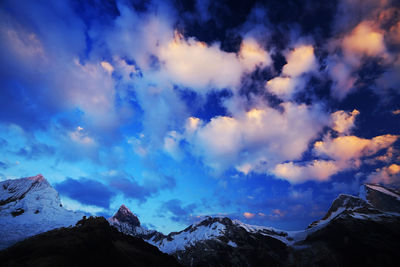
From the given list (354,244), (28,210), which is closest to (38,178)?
(28,210)

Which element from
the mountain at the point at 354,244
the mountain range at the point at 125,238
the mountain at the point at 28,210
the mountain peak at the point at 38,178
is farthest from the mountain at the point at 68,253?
the mountain at the point at 354,244

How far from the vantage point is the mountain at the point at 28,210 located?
8412 cm

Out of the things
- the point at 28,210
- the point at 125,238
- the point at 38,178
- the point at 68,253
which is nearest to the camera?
the point at 68,253

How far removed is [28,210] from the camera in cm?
11412

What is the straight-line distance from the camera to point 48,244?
53562 millimetres

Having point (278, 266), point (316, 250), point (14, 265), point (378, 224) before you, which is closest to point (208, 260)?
point (278, 266)

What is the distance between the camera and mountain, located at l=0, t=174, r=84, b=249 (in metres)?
84.1

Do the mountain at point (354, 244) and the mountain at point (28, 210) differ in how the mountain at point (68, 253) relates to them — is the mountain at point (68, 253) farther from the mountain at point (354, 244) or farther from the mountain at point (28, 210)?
the mountain at point (354, 244)

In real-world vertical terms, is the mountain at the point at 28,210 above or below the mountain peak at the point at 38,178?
below

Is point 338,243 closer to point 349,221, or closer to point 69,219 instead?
point 349,221

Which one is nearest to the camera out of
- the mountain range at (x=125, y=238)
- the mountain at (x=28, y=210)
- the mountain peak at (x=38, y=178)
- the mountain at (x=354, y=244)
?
the mountain range at (x=125, y=238)

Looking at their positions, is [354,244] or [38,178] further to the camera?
[38,178]

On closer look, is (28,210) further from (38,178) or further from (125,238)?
(125,238)

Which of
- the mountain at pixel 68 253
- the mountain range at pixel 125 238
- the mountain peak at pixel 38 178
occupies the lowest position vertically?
the mountain at pixel 68 253
